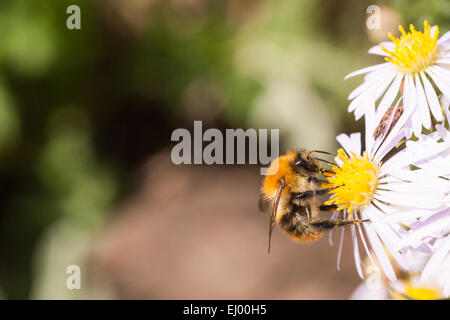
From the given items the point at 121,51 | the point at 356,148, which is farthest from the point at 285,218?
the point at 121,51

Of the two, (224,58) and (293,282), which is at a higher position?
(224,58)

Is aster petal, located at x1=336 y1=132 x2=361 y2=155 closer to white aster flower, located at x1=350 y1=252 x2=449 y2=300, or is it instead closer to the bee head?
the bee head

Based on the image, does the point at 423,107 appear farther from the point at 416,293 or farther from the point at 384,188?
the point at 416,293

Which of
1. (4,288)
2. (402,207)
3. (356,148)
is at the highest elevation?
(356,148)

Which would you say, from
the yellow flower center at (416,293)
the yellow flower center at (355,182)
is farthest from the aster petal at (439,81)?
the yellow flower center at (416,293)

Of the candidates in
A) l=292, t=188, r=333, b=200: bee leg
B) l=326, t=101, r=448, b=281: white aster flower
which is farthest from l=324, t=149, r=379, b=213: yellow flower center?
l=292, t=188, r=333, b=200: bee leg

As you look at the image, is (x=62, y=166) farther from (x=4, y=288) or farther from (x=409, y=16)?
(x=409, y=16)

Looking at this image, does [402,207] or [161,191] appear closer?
[402,207]
